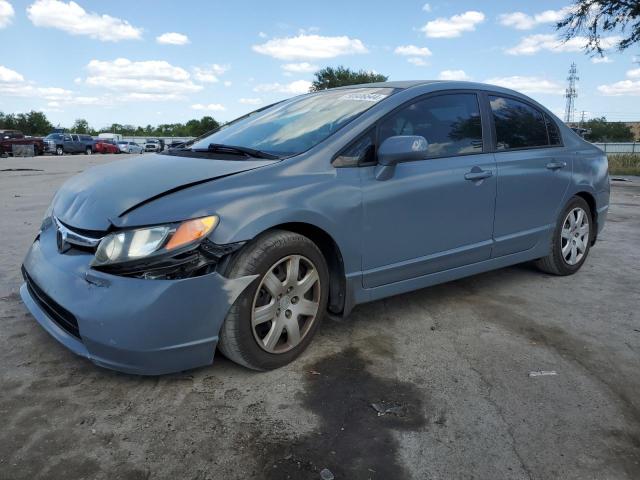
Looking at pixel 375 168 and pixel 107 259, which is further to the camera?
pixel 375 168

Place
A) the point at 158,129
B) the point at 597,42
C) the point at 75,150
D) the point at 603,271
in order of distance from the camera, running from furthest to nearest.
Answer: the point at 158,129, the point at 75,150, the point at 597,42, the point at 603,271

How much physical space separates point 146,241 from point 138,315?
1.11 ft

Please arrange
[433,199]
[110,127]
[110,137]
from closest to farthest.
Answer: [433,199] → [110,137] → [110,127]

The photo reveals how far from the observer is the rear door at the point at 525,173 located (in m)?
3.95

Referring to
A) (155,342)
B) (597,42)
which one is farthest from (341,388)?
(597,42)

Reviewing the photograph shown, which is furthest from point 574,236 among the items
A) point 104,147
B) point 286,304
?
point 104,147

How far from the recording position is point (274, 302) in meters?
2.79

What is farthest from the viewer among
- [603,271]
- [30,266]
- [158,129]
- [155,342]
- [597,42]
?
[158,129]

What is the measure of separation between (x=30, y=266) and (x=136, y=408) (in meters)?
1.14

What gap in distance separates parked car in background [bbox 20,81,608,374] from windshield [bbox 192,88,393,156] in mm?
19

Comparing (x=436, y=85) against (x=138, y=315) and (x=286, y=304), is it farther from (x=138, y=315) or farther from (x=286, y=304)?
(x=138, y=315)

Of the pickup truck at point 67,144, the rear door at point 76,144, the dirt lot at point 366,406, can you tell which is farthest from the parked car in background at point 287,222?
the rear door at point 76,144

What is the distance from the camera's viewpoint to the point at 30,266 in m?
3.02

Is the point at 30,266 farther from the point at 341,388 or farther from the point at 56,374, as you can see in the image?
the point at 341,388
